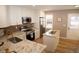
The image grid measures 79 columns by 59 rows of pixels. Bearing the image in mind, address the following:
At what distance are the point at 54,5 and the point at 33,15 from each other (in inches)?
10.1

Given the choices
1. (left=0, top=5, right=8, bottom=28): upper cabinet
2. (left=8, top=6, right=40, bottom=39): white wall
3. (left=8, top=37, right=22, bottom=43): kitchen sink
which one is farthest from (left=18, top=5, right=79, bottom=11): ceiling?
(left=8, top=37, right=22, bottom=43): kitchen sink

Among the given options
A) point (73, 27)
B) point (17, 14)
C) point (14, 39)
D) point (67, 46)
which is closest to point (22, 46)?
point (14, 39)

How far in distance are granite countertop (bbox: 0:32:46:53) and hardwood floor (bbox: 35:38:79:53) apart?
0.07 m

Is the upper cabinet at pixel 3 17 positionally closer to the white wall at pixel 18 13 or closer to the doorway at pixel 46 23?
the white wall at pixel 18 13

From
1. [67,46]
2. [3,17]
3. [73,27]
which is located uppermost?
[3,17]

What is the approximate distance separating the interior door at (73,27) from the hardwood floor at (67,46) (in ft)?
0.17

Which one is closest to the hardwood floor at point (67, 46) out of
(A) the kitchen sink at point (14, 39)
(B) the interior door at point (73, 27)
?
(B) the interior door at point (73, 27)

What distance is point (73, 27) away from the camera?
951 millimetres

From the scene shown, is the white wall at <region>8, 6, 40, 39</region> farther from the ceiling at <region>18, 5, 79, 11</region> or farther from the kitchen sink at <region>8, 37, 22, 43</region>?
the kitchen sink at <region>8, 37, 22, 43</region>

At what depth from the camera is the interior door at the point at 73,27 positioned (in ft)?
2.92

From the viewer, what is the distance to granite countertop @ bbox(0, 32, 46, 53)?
2.88 ft

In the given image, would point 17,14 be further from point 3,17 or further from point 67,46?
point 67,46

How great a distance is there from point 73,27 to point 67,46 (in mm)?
221
